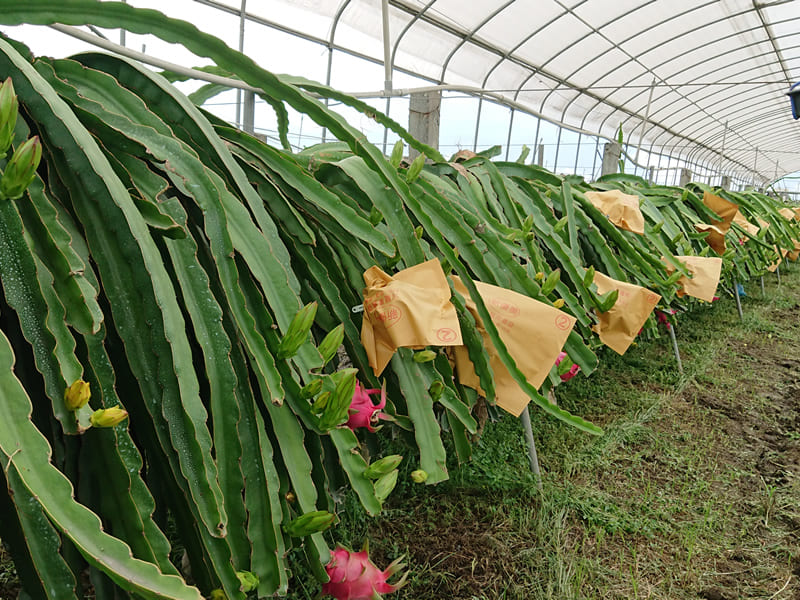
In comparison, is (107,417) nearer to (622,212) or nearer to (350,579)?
(350,579)

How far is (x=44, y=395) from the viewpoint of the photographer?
1.40ft

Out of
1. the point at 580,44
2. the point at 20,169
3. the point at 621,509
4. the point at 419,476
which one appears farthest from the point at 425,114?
the point at 580,44

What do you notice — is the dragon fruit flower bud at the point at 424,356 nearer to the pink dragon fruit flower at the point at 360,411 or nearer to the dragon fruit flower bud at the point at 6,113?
the pink dragon fruit flower at the point at 360,411

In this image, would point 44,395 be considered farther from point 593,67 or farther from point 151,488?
point 593,67

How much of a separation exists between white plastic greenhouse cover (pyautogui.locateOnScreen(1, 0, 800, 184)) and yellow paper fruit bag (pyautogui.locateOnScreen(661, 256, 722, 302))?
2949 millimetres

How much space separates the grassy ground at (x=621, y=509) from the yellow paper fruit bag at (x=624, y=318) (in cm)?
32

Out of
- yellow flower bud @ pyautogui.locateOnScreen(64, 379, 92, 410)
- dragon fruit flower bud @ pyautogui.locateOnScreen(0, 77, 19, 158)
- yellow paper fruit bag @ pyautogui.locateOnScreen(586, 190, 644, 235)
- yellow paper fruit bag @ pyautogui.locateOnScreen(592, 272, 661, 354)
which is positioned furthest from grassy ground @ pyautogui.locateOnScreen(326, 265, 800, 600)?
dragon fruit flower bud @ pyautogui.locateOnScreen(0, 77, 19, 158)

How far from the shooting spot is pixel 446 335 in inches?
25.9

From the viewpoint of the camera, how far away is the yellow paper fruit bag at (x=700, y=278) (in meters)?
1.48

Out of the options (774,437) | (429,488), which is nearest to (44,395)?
(429,488)

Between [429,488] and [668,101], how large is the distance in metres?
13.0

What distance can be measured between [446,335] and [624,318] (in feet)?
1.87

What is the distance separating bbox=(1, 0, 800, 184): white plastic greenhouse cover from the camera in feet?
19.4

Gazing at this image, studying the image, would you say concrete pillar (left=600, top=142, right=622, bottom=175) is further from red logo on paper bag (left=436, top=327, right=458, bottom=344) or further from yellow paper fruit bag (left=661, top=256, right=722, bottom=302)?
red logo on paper bag (left=436, top=327, right=458, bottom=344)
